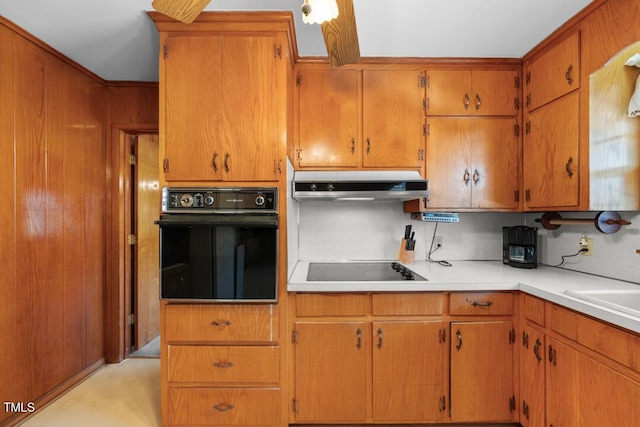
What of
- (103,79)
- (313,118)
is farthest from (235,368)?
(103,79)

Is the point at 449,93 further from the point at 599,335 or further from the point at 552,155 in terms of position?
the point at 599,335

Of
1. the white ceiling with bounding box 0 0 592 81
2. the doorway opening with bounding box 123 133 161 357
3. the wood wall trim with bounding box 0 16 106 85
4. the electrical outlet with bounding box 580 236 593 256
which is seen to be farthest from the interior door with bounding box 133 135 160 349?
the electrical outlet with bounding box 580 236 593 256

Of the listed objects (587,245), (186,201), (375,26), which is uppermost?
(375,26)

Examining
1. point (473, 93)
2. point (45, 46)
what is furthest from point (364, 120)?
point (45, 46)

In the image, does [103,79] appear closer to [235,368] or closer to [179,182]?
[179,182]

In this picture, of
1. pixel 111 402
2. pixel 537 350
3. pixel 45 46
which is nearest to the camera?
pixel 537 350

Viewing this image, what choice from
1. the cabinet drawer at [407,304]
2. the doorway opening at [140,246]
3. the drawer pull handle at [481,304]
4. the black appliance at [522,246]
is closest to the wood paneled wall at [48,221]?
the doorway opening at [140,246]

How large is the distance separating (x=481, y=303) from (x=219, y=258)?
1.50 m

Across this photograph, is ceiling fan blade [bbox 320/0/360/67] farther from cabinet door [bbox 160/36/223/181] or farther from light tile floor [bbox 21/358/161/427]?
light tile floor [bbox 21/358/161/427]

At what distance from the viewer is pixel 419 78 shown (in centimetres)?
223

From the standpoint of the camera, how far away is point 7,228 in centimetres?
180

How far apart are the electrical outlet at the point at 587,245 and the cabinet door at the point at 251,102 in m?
2.00

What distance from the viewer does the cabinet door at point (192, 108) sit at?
1740mm

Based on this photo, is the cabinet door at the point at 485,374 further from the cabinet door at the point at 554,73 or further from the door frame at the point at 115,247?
the door frame at the point at 115,247
